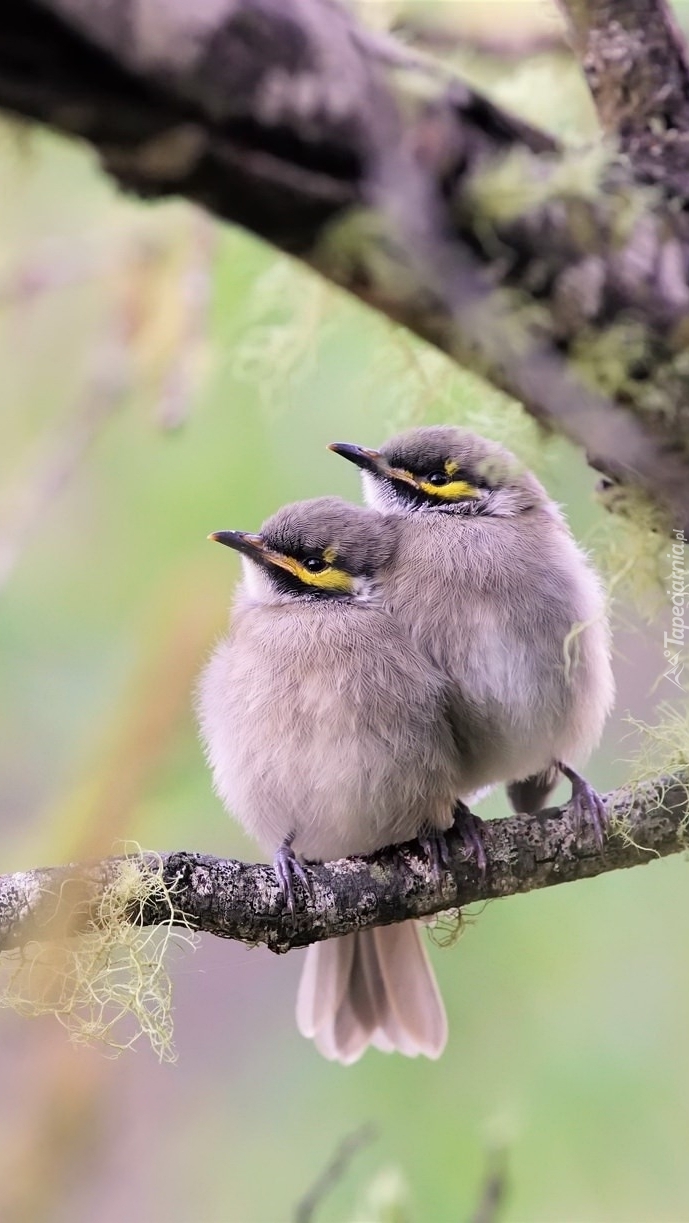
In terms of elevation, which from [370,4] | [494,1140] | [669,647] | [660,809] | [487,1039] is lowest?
[487,1039]

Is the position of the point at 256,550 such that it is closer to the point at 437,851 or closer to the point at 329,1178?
the point at 437,851

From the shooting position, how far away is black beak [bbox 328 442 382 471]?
124 centimetres

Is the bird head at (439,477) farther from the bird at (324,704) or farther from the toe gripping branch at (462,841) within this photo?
the toe gripping branch at (462,841)

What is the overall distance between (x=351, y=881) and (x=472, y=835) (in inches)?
5.0

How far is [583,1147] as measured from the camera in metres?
1.62

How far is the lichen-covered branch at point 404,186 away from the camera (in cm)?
38

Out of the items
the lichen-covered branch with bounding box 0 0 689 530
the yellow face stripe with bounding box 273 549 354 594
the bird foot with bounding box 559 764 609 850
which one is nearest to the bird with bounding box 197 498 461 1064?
the yellow face stripe with bounding box 273 549 354 594

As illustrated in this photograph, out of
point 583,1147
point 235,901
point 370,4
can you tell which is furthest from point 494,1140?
point 370,4

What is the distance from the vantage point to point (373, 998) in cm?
142

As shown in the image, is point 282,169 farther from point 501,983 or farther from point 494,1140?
point 501,983

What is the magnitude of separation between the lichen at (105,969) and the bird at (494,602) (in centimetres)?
39

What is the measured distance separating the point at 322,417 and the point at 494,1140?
3.10 ft

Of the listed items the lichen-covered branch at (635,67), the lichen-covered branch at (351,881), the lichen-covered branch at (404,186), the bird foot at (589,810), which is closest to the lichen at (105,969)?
the lichen-covered branch at (351,881)

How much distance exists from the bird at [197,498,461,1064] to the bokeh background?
0.21 ft
